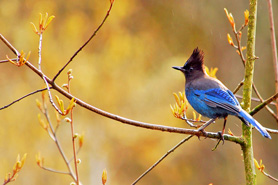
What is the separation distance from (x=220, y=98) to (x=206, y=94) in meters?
0.21

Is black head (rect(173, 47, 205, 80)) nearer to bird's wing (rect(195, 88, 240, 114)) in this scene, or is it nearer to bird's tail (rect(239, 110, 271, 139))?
bird's wing (rect(195, 88, 240, 114))

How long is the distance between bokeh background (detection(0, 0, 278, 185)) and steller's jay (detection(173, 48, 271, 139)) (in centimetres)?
564

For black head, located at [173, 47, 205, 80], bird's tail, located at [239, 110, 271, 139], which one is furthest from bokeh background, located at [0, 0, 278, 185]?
bird's tail, located at [239, 110, 271, 139]

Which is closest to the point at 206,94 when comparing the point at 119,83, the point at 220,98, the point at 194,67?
the point at 220,98

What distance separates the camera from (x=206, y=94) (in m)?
4.02

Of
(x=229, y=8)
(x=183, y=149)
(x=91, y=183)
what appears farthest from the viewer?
(x=183, y=149)

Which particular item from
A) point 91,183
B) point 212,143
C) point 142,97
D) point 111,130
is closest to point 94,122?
point 111,130

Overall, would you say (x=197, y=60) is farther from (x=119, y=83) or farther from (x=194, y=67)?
(x=119, y=83)

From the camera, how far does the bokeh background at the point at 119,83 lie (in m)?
10.4

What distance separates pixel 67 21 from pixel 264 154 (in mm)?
5028

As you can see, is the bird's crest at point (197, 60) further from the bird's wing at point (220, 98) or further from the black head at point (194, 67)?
the bird's wing at point (220, 98)

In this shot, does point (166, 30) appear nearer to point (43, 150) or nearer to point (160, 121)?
point (160, 121)

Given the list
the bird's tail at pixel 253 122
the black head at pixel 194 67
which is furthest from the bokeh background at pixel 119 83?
the bird's tail at pixel 253 122

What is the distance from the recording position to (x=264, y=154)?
939cm
